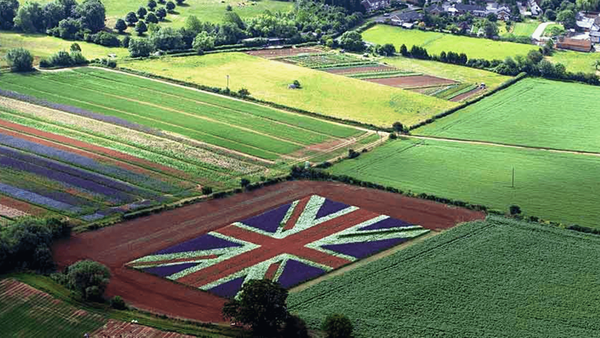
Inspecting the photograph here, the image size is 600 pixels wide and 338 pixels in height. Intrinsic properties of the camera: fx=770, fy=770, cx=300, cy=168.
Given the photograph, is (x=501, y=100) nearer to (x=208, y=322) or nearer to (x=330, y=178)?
(x=330, y=178)

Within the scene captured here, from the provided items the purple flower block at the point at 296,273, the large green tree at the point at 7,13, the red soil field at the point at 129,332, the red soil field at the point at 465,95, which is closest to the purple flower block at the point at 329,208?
the purple flower block at the point at 296,273

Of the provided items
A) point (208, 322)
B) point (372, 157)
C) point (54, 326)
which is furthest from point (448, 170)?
point (54, 326)

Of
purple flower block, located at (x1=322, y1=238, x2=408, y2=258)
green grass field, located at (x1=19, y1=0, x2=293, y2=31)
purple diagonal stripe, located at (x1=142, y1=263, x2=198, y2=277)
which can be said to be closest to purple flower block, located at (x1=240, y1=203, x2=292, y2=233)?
purple flower block, located at (x1=322, y1=238, x2=408, y2=258)

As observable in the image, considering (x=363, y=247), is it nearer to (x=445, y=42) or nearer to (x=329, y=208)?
(x=329, y=208)

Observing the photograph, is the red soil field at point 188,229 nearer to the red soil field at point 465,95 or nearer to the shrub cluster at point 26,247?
the shrub cluster at point 26,247

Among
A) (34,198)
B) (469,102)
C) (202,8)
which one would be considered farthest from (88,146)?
(202,8)
